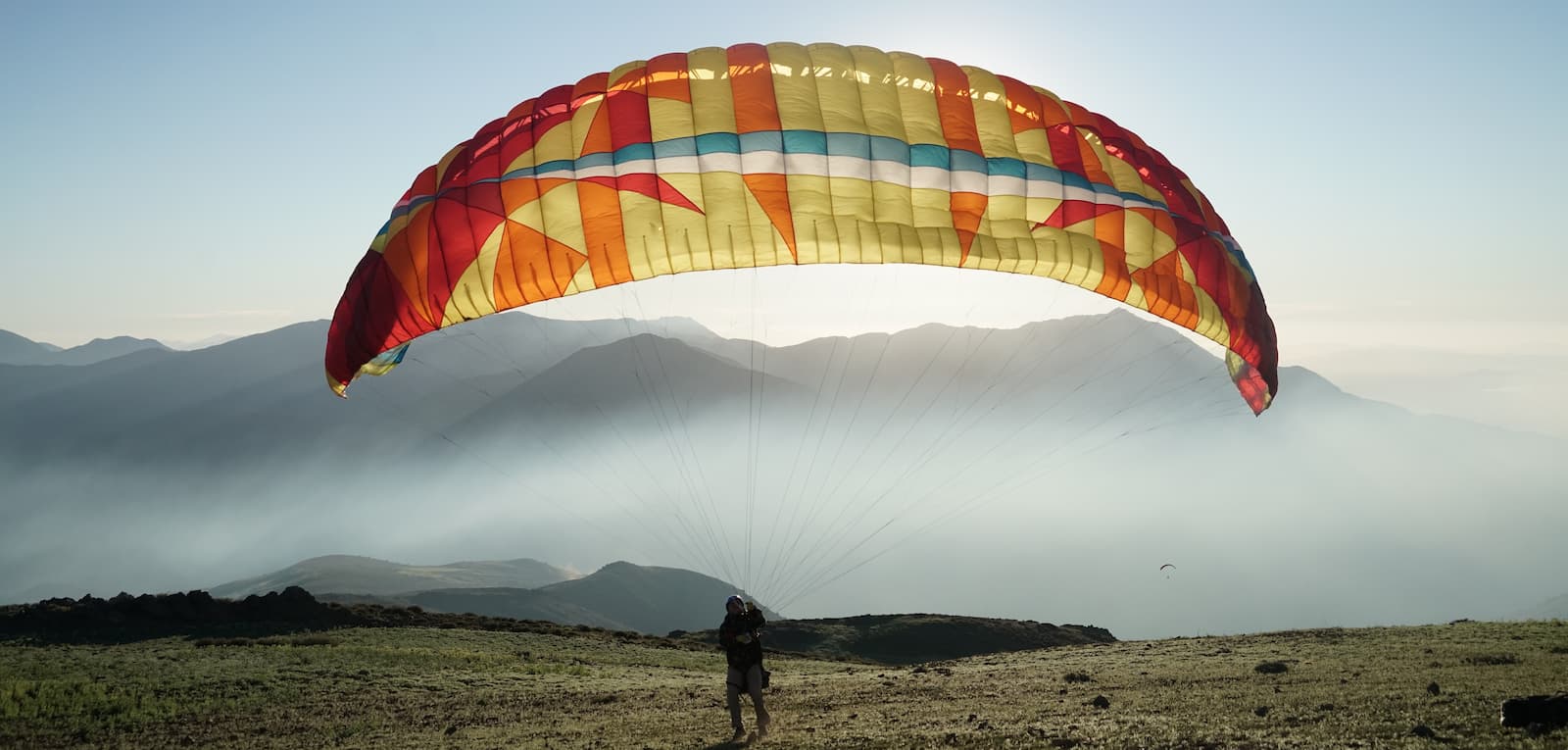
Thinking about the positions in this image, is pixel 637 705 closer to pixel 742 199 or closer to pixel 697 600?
pixel 742 199

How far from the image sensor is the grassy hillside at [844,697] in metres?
9.62

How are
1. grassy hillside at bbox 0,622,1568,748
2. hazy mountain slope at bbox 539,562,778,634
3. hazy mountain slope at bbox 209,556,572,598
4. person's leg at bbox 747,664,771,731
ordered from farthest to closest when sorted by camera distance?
hazy mountain slope at bbox 209,556,572,598, hazy mountain slope at bbox 539,562,778,634, person's leg at bbox 747,664,771,731, grassy hillside at bbox 0,622,1568,748

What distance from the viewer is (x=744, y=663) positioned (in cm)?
1083

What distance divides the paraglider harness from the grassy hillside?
697 millimetres

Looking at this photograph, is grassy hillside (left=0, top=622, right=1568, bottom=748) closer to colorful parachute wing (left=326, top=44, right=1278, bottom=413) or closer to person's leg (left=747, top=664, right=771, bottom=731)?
person's leg (left=747, top=664, right=771, bottom=731)

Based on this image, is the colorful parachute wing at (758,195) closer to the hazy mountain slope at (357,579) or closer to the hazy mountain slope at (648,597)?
the hazy mountain slope at (648,597)

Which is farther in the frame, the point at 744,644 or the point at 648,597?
the point at 648,597

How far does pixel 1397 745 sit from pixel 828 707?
6.69 metres

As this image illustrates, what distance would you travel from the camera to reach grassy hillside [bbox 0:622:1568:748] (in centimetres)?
962

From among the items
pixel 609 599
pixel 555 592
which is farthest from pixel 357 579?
pixel 609 599

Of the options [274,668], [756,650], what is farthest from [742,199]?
[274,668]

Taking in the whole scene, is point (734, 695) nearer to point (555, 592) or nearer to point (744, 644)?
point (744, 644)

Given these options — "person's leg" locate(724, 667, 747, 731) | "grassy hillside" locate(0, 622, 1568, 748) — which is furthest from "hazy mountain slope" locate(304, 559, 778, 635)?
"person's leg" locate(724, 667, 747, 731)

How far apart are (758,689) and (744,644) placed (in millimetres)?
494
